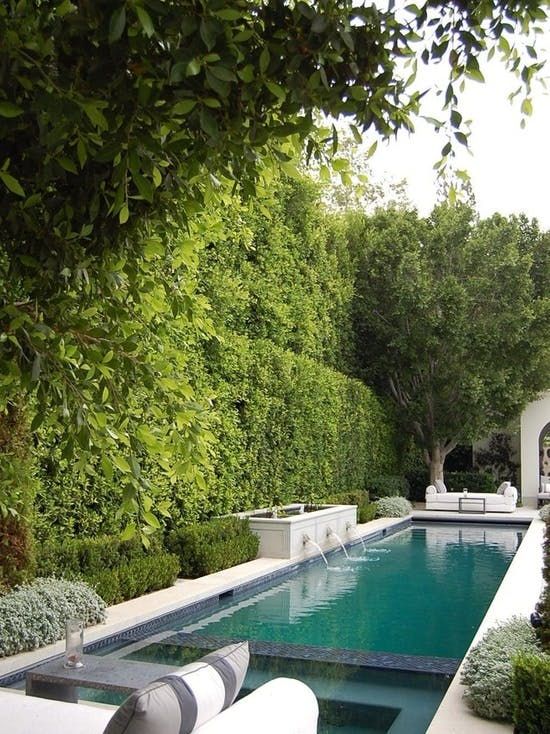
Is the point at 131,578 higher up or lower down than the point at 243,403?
lower down

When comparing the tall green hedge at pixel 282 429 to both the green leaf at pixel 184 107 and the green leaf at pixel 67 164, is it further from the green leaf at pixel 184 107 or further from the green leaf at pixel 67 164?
the green leaf at pixel 184 107

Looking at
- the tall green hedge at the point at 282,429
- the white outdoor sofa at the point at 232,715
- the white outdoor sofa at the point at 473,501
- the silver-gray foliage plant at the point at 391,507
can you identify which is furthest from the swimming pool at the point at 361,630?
the white outdoor sofa at the point at 473,501

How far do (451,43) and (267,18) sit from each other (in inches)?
24.3

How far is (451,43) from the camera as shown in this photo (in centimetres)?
249

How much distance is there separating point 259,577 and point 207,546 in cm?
92

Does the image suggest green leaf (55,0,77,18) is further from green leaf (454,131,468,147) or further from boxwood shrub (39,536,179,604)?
boxwood shrub (39,536,179,604)

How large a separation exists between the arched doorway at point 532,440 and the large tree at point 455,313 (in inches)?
93.8

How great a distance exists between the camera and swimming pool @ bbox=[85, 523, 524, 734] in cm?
657

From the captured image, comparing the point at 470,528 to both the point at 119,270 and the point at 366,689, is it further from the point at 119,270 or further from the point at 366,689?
the point at 119,270

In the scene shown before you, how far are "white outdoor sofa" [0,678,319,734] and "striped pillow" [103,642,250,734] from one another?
68 mm

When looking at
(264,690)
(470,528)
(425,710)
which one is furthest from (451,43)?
(470,528)

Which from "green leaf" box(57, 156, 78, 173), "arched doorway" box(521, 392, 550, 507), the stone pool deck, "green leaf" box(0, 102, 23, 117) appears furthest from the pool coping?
"arched doorway" box(521, 392, 550, 507)

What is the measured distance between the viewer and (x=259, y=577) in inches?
466

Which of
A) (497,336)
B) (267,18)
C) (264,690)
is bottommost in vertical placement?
(264,690)
